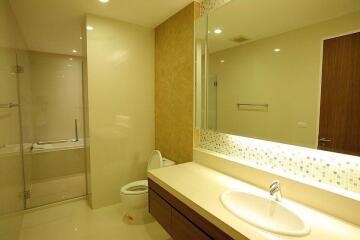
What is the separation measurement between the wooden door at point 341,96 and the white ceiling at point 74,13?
1523 millimetres

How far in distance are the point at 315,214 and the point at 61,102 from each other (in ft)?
14.2

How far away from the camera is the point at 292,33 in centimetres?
142

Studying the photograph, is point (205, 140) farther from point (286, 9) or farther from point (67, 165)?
point (67, 165)

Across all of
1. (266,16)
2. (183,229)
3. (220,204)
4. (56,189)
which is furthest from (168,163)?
(56,189)

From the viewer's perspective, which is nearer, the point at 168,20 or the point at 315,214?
the point at 315,214

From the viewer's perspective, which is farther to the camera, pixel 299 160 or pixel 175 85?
pixel 175 85

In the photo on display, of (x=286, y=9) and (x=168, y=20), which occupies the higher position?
(x=168, y=20)

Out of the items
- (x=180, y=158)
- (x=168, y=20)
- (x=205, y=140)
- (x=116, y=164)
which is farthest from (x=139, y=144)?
(x=168, y=20)

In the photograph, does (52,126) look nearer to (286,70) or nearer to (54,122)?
(54,122)

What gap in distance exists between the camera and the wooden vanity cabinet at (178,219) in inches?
49.0

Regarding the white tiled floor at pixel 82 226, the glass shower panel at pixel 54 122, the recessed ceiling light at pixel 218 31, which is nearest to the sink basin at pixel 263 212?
the white tiled floor at pixel 82 226

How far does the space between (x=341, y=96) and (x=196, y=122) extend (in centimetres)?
132

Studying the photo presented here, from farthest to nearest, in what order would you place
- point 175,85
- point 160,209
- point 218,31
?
point 175,85, point 218,31, point 160,209

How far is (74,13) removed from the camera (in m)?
2.42
